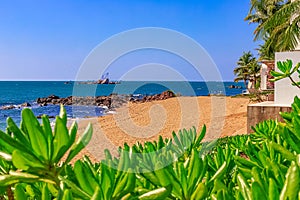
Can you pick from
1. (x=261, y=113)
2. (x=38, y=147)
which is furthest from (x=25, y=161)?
(x=261, y=113)

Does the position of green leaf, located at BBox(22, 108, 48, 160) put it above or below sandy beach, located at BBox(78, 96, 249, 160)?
above

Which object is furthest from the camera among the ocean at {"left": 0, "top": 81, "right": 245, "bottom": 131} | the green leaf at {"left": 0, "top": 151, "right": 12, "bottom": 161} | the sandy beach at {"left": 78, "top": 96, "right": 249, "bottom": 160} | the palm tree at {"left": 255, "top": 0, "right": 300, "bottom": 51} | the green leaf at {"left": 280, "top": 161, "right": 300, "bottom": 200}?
the sandy beach at {"left": 78, "top": 96, "right": 249, "bottom": 160}

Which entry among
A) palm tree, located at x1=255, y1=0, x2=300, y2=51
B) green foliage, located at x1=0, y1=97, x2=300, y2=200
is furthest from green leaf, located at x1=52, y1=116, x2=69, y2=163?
palm tree, located at x1=255, y1=0, x2=300, y2=51

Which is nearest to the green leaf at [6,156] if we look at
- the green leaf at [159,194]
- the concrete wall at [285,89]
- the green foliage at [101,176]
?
the green foliage at [101,176]

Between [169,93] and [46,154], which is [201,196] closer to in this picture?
[46,154]

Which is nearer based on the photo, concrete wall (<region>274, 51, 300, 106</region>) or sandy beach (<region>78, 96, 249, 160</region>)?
concrete wall (<region>274, 51, 300, 106</region>)

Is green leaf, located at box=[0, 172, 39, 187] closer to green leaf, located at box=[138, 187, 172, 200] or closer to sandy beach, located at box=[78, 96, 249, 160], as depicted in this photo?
green leaf, located at box=[138, 187, 172, 200]

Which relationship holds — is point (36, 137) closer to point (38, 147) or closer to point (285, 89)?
point (38, 147)

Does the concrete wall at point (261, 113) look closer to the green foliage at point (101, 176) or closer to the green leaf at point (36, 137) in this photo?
the green foliage at point (101, 176)

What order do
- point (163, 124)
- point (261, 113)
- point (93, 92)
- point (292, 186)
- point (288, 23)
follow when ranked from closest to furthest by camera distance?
point (292, 186) < point (261, 113) < point (288, 23) < point (93, 92) < point (163, 124)

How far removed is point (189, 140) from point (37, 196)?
16.0 inches

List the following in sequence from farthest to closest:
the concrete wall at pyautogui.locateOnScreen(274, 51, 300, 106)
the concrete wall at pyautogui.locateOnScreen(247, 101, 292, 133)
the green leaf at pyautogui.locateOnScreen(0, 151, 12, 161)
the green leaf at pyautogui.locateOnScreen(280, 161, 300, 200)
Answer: the concrete wall at pyautogui.locateOnScreen(274, 51, 300, 106) → the concrete wall at pyautogui.locateOnScreen(247, 101, 292, 133) → the green leaf at pyautogui.locateOnScreen(0, 151, 12, 161) → the green leaf at pyautogui.locateOnScreen(280, 161, 300, 200)

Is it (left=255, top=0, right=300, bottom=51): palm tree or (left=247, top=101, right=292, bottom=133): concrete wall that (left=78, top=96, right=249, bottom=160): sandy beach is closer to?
(left=255, top=0, right=300, bottom=51): palm tree

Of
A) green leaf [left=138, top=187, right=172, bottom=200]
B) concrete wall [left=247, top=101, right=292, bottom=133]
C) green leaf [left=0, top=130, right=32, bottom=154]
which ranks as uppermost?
green leaf [left=0, top=130, right=32, bottom=154]
